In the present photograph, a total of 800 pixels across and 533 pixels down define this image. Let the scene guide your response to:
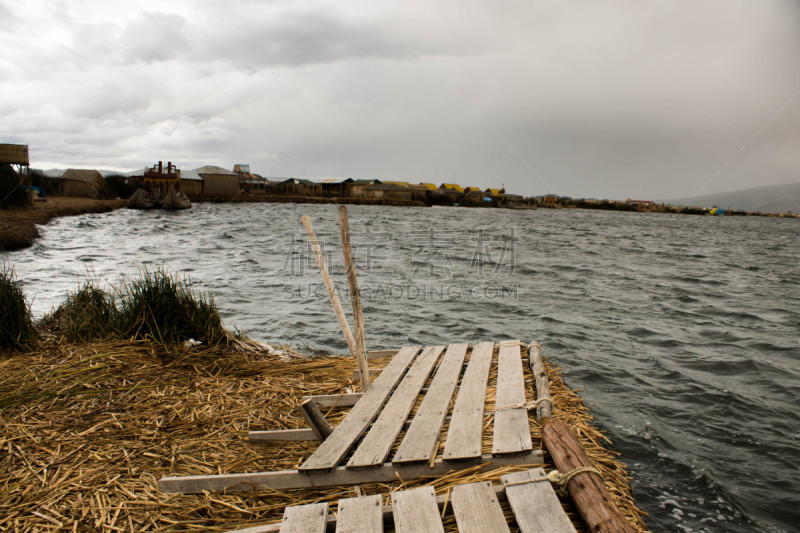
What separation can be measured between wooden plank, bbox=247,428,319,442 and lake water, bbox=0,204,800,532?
11.4 feet

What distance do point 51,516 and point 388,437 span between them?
7.87 feet

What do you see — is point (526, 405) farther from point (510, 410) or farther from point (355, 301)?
point (355, 301)

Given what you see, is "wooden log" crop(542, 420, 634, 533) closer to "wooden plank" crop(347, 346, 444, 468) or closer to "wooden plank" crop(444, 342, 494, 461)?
"wooden plank" crop(444, 342, 494, 461)

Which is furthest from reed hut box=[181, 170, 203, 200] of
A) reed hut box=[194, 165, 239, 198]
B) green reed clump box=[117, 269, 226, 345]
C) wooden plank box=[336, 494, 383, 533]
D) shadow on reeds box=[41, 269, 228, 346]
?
wooden plank box=[336, 494, 383, 533]

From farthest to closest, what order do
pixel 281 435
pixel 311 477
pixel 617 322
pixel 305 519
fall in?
pixel 617 322, pixel 281 435, pixel 311 477, pixel 305 519

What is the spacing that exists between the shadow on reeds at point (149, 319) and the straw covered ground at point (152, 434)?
1.10ft

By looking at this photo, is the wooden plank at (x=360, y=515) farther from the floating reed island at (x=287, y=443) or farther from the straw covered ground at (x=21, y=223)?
the straw covered ground at (x=21, y=223)

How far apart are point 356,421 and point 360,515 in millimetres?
Answer: 1331

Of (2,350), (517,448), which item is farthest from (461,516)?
(2,350)

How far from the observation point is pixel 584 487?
3123 millimetres

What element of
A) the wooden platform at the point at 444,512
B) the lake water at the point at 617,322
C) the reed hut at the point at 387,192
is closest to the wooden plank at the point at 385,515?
the wooden platform at the point at 444,512

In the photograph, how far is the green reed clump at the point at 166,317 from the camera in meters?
6.72

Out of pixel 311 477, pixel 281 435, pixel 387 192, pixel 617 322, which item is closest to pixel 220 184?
pixel 387 192

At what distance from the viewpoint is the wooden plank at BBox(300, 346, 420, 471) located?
3.54 meters
